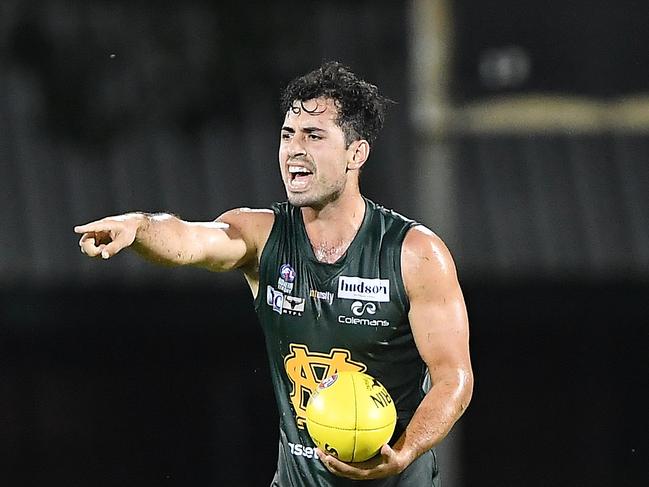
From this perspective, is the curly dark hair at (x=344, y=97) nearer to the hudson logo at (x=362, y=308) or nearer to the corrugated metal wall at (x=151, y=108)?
the hudson logo at (x=362, y=308)

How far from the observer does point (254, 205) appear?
36.8ft

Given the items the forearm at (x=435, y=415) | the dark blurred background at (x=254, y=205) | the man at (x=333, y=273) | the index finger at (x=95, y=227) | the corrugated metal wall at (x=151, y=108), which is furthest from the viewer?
the dark blurred background at (x=254, y=205)

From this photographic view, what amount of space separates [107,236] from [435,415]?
4.43 feet

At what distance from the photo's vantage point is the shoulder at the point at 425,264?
5207 mm

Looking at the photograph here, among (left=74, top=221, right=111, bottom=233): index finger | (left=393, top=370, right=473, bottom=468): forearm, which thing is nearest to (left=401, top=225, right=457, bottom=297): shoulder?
(left=393, top=370, right=473, bottom=468): forearm

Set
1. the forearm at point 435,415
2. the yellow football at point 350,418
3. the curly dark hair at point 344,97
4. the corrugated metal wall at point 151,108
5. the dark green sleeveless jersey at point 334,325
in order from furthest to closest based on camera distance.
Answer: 1. the corrugated metal wall at point 151,108
2. the curly dark hair at point 344,97
3. the dark green sleeveless jersey at point 334,325
4. the forearm at point 435,415
5. the yellow football at point 350,418

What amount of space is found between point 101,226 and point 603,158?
25.0ft

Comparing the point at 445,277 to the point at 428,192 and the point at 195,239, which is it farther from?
the point at 428,192

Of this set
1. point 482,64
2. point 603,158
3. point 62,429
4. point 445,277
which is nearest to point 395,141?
point 482,64

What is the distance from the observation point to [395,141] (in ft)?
37.6

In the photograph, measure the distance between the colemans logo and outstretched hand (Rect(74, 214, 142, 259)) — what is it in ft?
2.92

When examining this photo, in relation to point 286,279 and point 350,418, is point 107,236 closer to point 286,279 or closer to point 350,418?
point 286,279

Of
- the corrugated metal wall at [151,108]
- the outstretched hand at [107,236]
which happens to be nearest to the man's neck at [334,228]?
the outstretched hand at [107,236]

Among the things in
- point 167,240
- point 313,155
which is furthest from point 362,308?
point 167,240
